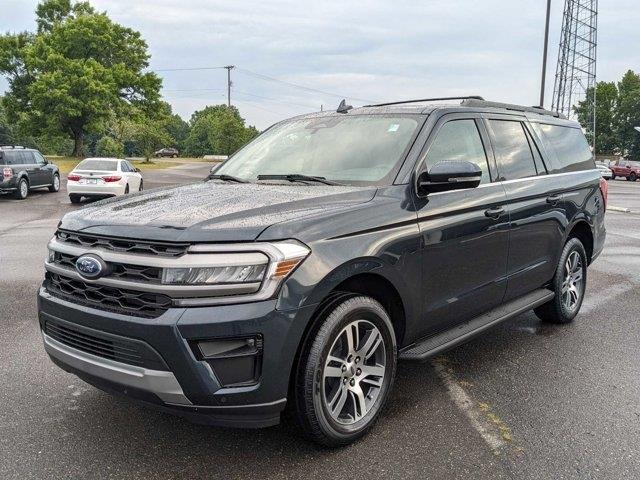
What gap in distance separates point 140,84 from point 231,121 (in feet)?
54.7

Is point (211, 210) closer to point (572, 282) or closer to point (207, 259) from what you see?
point (207, 259)

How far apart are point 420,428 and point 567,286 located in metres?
2.68

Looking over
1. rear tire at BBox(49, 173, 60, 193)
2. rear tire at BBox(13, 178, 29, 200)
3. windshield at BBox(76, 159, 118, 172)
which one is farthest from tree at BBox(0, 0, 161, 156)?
windshield at BBox(76, 159, 118, 172)

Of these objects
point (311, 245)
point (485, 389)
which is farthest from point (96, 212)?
point (485, 389)

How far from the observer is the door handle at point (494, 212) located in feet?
12.9

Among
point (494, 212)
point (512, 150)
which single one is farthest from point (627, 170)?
point (494, 212)

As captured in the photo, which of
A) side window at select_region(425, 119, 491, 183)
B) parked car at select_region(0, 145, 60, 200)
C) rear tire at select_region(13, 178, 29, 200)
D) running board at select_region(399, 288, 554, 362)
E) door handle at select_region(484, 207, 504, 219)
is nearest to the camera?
running board at select_region(399, 288, 554, 362)

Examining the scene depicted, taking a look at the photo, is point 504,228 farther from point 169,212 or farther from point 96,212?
point 96,212

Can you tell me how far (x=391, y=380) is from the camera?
3314mm

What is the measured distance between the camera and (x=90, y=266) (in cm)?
278

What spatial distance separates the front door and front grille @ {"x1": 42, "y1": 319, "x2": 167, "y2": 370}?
164 centimetres

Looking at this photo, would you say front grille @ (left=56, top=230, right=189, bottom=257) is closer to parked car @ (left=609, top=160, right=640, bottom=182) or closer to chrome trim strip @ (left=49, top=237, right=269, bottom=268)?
chrome trim strip @ (left=49, top=237, right=269, bottom=268)

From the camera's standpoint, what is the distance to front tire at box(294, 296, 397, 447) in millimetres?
2826

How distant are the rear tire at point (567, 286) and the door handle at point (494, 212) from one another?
4.28ft
